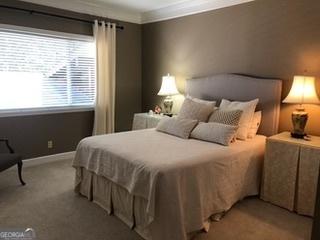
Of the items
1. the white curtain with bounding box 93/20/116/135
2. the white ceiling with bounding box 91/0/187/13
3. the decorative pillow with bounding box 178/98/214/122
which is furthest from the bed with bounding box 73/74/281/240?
the white ceiling with bounding box 91/0/187/13

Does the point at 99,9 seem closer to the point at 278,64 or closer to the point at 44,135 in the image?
the point at 44,135

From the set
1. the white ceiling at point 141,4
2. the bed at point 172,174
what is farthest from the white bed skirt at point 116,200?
the white ceiling at point 141,4

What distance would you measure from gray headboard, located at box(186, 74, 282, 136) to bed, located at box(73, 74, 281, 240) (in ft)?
0.04

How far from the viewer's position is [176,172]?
6.94 ft

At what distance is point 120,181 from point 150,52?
3.21m

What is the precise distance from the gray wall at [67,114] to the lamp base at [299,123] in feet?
10.2

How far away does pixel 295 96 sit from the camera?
2.82m

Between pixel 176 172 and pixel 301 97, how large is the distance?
1685 millimetres

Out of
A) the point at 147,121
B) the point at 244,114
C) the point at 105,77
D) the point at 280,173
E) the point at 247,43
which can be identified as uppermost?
the point at 247,43

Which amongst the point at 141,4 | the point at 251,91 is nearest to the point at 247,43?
the point at 251,91

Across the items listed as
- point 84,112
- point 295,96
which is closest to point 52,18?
point 84,112

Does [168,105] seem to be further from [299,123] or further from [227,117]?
[299,123]

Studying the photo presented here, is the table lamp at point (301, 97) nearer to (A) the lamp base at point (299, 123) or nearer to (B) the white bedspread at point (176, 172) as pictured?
(A) the lamp base at point (299, 123)

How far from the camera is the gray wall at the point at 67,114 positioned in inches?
148
